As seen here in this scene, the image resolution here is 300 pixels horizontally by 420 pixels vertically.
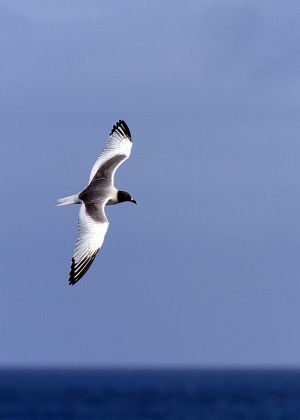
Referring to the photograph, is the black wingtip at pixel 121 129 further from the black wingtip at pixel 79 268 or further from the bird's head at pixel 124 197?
the black wingtip at pixel 79 268

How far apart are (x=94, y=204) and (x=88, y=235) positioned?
78 cm

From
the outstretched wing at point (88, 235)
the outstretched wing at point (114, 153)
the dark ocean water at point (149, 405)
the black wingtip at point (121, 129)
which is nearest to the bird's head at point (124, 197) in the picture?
the outstretched wing at point (88, 235)

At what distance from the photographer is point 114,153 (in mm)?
30031

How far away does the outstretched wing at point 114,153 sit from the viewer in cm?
2883

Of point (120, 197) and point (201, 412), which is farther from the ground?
point (201, 412)

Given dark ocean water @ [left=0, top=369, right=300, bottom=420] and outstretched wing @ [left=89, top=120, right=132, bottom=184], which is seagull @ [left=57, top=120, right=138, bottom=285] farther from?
dark ocean water @ [left=0, top=369, right=300, bottom=420]

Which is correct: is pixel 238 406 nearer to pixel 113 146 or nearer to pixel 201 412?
pixel 201 412

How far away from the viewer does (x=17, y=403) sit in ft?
434

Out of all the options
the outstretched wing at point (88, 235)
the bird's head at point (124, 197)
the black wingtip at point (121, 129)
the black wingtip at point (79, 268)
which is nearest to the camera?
the black wingtip at point (79, 268)

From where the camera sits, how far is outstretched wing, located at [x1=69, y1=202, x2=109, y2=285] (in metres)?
25.6

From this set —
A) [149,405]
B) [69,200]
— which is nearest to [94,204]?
[69,200]

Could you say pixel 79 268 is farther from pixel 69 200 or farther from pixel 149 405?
pixel 149 405

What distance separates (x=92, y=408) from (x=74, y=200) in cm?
9421

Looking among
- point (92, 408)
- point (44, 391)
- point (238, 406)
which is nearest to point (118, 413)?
point (92, 408)
